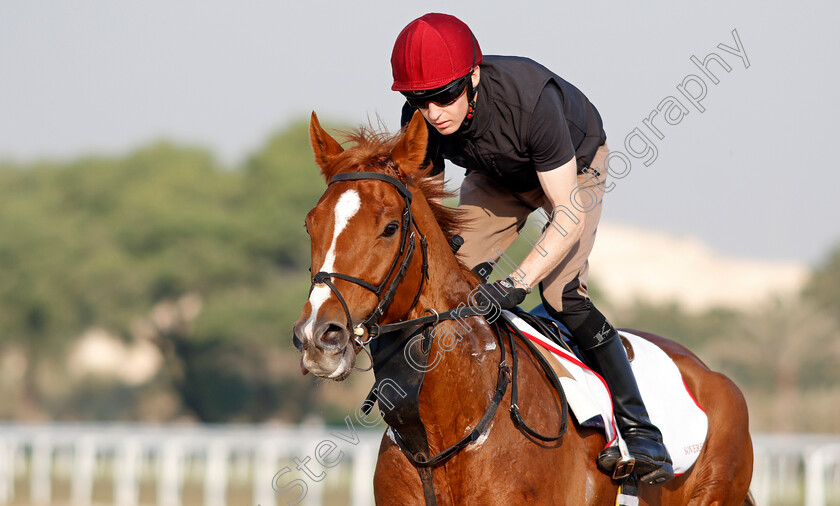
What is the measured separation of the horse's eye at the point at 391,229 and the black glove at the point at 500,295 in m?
0.62

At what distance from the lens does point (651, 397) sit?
518 centimetres

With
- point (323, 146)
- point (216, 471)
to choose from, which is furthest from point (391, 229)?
point (216, 471)

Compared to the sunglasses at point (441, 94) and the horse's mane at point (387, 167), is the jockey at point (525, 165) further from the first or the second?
the horse's mane at point (387, 167)

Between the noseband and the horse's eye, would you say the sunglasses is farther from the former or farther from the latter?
the horse's eye

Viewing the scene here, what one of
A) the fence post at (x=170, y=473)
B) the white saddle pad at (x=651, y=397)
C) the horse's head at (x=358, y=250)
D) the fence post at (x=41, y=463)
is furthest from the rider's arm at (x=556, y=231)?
the fence post at (x=41, y=463)

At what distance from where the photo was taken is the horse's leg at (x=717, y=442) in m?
5.59

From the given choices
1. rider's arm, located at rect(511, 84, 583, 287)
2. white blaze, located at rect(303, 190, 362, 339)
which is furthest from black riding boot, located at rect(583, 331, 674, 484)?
white blaze, located at rect(303, 190, 362, 339)

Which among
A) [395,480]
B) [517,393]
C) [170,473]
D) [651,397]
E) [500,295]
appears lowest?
[170,473]

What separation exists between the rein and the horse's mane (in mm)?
95

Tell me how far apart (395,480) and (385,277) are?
0.93 m

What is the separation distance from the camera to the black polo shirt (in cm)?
444

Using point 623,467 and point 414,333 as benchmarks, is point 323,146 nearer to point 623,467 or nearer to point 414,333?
point 414,333

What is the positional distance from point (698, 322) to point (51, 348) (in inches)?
1046

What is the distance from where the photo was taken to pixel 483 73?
Answer: 4594mm
